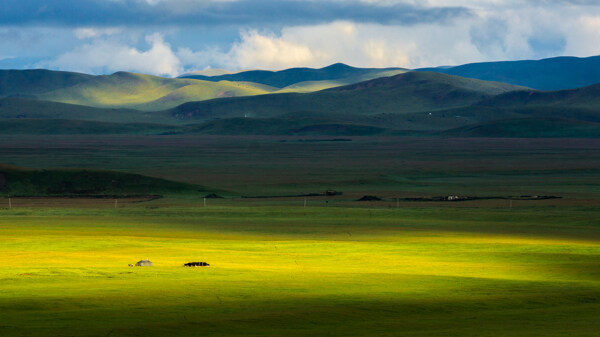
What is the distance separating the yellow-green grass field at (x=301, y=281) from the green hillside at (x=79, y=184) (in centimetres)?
3369

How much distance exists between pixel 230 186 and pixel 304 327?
250 ft

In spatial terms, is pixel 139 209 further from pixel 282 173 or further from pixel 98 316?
pixel 98 316

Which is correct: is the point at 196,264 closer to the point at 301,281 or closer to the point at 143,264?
the point at 143,264

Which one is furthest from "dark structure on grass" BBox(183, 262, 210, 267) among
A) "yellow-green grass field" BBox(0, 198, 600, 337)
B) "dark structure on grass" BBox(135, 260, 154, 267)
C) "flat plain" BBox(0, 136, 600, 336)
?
"dark structure on grass" BBox(135, 260, 154, 267)

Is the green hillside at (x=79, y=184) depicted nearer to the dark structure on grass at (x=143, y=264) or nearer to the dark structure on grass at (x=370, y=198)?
the dark structure on grass at (x=370, y=198)

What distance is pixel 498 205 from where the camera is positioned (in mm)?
71938

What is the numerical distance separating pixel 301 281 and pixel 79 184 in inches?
2688

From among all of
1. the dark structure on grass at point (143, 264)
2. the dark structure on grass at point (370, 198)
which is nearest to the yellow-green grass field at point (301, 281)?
the dark structure on grass at point (143, 264)

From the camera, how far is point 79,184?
9200 centimetres

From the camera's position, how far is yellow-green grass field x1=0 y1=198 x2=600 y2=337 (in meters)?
20.0

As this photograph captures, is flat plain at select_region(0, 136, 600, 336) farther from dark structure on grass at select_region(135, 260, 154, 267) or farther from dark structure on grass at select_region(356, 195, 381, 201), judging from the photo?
dark structure on grass at select_region(356, 195, 381, 201)

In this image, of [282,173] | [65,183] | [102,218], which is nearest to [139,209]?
[102,218]

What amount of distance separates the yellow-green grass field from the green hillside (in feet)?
111

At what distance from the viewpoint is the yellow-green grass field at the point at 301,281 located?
2005cm
